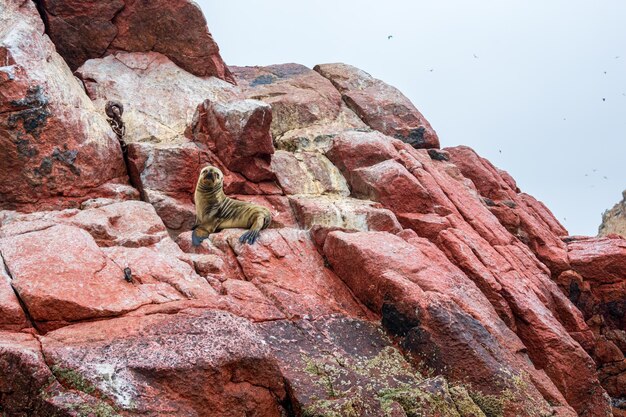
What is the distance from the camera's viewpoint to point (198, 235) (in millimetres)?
9633

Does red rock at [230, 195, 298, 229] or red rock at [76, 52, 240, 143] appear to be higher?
red rock at [76, 52, 240, 143]

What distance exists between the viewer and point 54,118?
10594mm

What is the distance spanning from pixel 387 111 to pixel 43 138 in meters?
9.73

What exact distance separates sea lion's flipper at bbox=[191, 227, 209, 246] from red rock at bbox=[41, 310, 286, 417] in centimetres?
295

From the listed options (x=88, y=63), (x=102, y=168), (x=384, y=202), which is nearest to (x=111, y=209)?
(x=102, y=168)

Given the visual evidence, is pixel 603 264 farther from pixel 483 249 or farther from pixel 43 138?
pixel 43 138

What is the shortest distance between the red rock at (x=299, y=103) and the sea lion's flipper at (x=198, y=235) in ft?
15.8

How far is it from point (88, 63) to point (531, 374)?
12.3 m

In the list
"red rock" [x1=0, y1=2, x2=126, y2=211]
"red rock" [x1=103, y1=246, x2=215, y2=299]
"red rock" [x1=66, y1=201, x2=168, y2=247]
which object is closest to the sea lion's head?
"red rock" [x1=66, y1=201, x2=168, y2=247]

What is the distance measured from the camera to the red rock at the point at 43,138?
1015 cm

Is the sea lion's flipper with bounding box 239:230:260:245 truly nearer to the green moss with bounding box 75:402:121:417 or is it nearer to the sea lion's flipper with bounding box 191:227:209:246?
the sea lion's flipper with bounding box 191:227:209:246

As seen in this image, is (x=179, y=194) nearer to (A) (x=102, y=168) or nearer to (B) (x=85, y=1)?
(A) (x=102, y=168)

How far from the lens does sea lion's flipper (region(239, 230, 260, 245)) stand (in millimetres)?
8969

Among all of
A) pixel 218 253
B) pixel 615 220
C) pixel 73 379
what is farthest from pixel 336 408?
pixel 615 220
